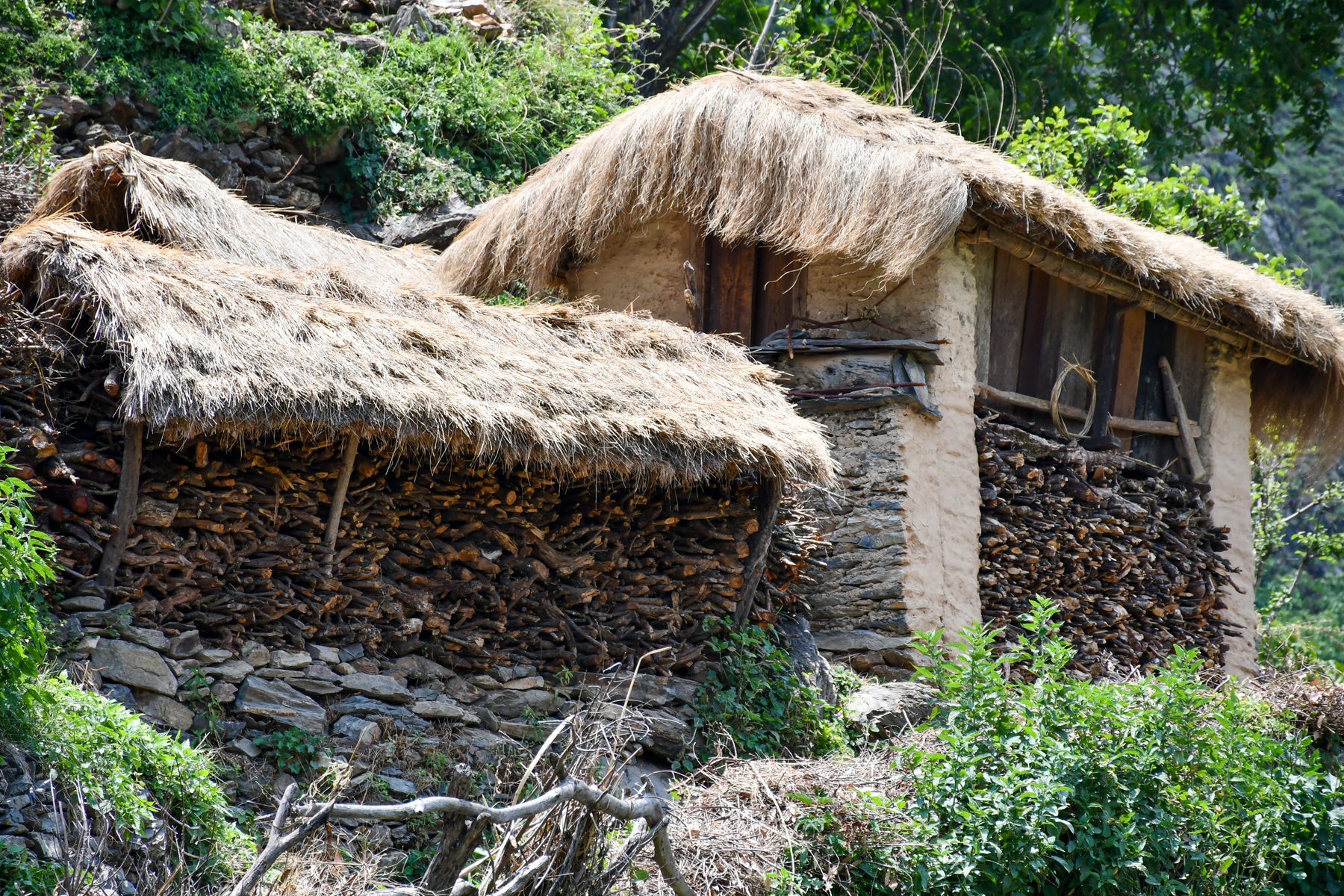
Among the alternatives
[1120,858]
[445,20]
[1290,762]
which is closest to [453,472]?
[1120,858]

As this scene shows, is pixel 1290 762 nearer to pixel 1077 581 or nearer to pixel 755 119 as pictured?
pixel 1077 581

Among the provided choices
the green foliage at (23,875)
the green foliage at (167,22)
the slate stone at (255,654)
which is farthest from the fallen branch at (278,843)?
the green foliage at (167,22)

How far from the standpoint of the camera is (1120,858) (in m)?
4.67

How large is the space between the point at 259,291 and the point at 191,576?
4.41ft

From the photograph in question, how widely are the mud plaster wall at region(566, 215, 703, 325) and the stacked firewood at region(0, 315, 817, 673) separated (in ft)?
6.64

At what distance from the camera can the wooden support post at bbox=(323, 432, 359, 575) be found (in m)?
5.19

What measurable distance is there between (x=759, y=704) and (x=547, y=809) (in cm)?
287

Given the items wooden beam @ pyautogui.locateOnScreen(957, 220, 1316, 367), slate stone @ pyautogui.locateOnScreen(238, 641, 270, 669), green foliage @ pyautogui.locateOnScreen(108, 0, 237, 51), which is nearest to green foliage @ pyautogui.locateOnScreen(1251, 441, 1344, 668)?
wooden beam @ pyautogui.locateOnScreen(957, 220, 1316, 367)

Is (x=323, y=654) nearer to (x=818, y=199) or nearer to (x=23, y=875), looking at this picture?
(x=23, y=875)

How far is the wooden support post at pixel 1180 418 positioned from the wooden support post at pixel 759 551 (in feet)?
12.9

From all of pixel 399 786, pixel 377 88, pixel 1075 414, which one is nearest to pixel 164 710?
pixel 399 786

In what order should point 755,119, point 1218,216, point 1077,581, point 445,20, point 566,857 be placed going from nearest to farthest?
point 566,857 < point 755,119 < point 1077,581 < point 1218,216 < point 445,20

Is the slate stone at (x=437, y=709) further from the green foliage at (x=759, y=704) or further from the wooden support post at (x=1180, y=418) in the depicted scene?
the wooden support post at (x=1180, y=418)

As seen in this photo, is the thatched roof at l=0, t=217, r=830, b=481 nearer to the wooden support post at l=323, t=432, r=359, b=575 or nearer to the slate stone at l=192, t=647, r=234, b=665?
the wooden support post at l=323, t=432, r=359, b=575
